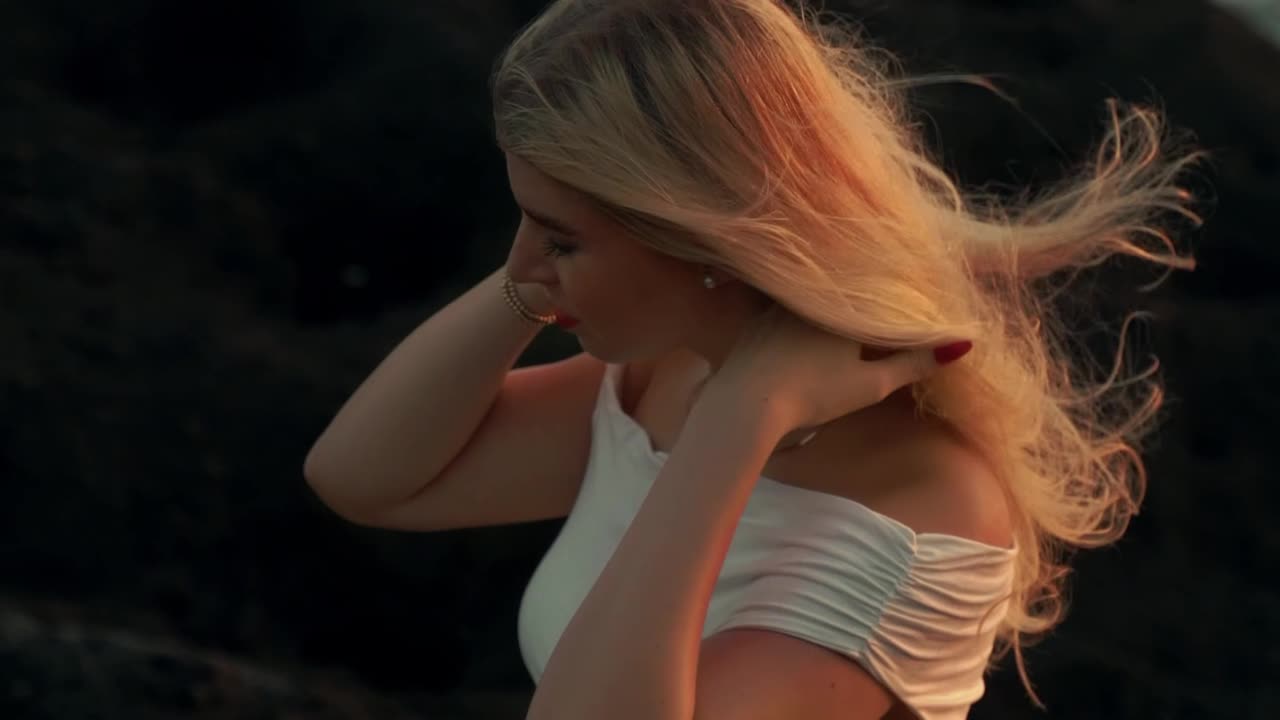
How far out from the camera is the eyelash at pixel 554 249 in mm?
1434

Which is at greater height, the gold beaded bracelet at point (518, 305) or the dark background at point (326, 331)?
the gold beaded bracelet at point (518, 305)

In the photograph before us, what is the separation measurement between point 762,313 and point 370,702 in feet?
4.79

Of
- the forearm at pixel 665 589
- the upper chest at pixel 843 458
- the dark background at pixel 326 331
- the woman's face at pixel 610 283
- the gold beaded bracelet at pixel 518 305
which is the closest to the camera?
the forearm at pixel 665 589

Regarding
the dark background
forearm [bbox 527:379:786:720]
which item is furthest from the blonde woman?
the dark background

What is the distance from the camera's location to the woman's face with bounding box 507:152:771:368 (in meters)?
1.41

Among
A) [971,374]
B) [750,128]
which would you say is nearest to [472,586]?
[971,374]

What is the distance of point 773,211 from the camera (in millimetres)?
1366

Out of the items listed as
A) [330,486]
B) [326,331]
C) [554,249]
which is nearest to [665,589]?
[554,249]

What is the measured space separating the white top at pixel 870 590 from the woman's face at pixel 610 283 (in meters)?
0.19

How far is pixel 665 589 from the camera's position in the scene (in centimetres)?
132

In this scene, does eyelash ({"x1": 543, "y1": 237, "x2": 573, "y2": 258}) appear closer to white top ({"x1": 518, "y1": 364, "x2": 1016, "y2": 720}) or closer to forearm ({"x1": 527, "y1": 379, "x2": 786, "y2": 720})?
forearm ({"x1": 527, "y1": 379, "x2": 786, "y2": 720})

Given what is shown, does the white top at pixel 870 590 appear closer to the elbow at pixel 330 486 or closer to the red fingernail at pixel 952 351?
the red fingernail at pixel 952 351

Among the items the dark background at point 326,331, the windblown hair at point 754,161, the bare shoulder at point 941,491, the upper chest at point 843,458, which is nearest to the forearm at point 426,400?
the upper chest at point 843,458

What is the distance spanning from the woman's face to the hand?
39 mm
